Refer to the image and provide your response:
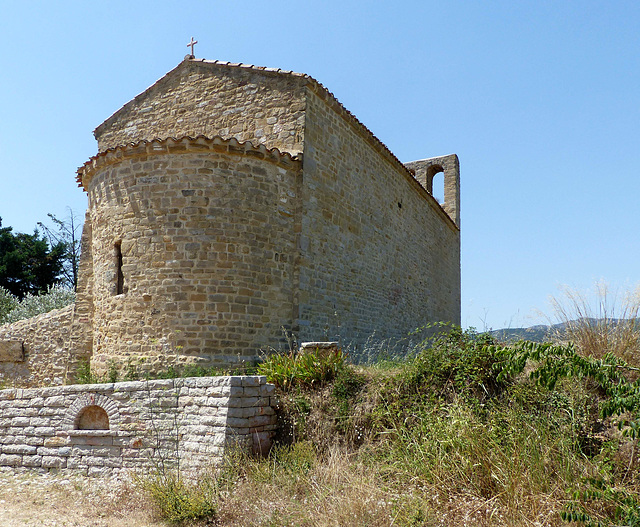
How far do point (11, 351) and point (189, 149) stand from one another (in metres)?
6.63

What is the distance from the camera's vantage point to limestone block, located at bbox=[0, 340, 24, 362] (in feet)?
37.6

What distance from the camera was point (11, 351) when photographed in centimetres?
1148

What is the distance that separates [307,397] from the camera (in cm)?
634

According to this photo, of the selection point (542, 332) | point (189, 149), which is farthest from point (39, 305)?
point (542, 332)

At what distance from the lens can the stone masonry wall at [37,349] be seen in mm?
11109

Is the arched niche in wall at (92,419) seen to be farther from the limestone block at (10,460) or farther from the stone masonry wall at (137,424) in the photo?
the limestone block at (10,460)

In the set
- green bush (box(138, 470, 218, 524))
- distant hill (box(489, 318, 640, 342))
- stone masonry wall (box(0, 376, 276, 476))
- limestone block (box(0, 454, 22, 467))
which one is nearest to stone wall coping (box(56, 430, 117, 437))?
stone masonry wall (box(0, 376, 276, 476))

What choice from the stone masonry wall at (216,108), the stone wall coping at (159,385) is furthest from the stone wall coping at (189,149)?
the stone wall coping at (159,385)

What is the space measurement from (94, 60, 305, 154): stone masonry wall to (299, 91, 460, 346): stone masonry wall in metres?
0.45

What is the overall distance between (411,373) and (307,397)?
1281 millimetres

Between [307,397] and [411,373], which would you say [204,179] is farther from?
[411,373]

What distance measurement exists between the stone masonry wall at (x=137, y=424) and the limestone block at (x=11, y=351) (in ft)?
16.0

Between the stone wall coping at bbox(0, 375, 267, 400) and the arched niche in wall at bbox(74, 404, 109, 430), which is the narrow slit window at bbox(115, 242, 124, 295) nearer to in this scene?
the stone wall coping at bbox(0, 375, 267, 400)

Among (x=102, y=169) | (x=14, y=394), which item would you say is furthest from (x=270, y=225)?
(x=14, y=394)
